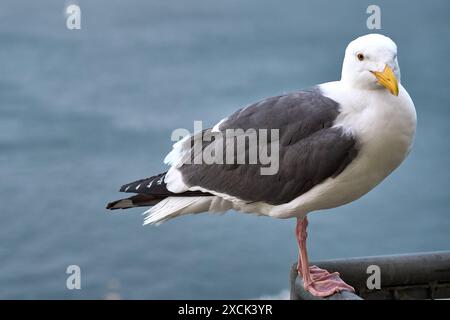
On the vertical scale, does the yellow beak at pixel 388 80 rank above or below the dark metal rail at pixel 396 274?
above

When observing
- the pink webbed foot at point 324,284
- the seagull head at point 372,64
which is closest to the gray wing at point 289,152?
the seagull head at point 372,64

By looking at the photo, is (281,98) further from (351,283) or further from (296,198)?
(351,283)

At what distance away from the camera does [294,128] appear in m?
3.64

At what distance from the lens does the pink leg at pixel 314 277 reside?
383 centimetres

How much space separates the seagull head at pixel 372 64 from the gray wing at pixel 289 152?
0.17 m

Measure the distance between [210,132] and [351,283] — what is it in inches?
40.2

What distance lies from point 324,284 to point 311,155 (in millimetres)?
686

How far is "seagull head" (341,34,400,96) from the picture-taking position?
10.9 ft

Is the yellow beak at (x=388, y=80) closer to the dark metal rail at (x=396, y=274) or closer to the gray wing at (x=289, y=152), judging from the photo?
the gray wing at (x=289, y=152)
